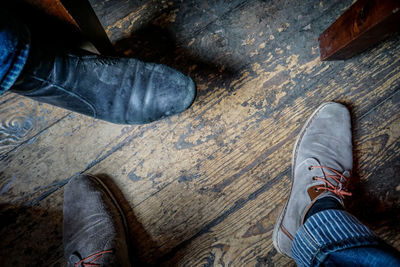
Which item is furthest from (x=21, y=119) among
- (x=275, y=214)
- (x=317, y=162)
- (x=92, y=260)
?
(x=317, y=162)

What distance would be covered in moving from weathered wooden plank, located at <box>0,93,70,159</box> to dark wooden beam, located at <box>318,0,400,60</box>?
3.40 feet

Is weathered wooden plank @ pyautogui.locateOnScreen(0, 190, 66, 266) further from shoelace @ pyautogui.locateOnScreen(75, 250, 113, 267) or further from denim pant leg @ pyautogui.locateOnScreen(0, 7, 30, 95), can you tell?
denim pant leg @ pyautogui.locateOnScreen(0, 7, 30, 95)

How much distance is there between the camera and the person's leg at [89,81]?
537 mm

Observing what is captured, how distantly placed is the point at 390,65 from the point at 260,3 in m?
0.57

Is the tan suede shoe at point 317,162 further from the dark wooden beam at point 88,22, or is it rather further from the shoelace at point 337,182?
the dark wooden beam at point 88,22

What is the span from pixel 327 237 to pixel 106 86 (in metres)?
0.78

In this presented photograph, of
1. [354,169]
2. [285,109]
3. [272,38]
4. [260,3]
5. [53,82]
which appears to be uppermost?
[53,82]

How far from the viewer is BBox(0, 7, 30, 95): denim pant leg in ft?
1.65

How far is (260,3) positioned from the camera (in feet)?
3.04

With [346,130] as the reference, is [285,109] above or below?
above

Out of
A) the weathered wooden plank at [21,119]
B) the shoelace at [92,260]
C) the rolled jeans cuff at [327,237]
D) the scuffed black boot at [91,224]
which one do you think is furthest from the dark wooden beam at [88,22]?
the rolled jeans cuff at [327,237]

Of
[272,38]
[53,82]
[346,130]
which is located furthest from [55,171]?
[346,130]

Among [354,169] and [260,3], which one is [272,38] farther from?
[354,169]

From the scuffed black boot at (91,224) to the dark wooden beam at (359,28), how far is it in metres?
1.00
